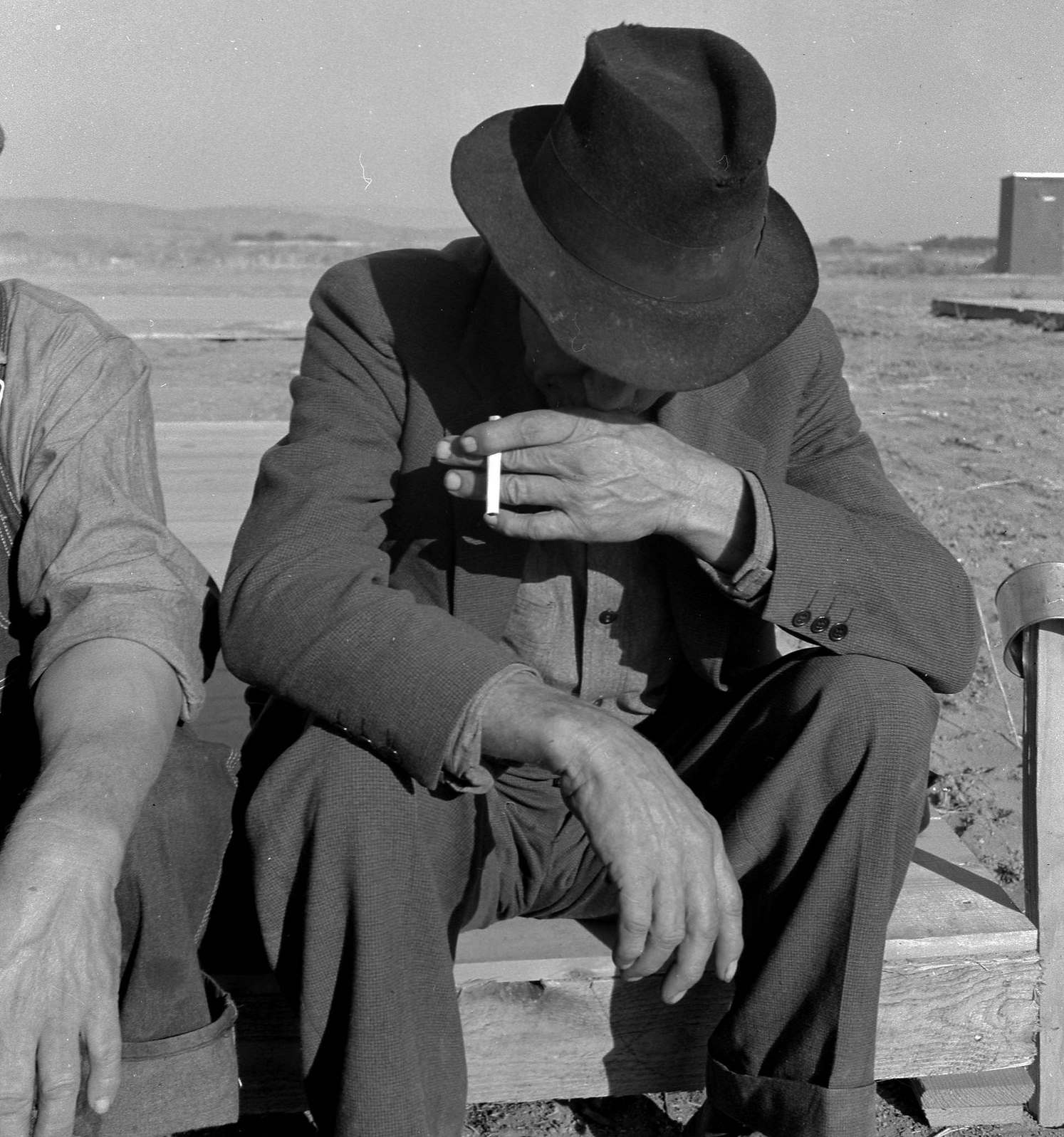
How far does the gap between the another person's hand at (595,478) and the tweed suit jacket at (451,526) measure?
12cm

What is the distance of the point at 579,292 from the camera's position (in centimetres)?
180

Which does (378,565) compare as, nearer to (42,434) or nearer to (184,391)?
(42,434)

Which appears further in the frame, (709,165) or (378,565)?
(378,565)

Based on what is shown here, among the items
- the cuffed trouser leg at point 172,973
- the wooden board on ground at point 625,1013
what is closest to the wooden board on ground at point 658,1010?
the wooden board on ground at point 625,1013

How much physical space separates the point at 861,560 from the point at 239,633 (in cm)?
95

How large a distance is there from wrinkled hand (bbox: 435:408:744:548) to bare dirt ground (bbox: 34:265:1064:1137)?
1075 mm

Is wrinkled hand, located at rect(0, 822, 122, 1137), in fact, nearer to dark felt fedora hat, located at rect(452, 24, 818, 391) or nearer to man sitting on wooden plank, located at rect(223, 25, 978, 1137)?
man sitting on wooden plank, located at rect(223, 25, 978, 1137)

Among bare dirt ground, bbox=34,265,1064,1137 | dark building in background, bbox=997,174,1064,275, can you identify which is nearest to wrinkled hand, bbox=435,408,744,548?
bare dirt ground, bbox=34,265,1064,1137

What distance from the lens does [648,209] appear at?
1.74 m

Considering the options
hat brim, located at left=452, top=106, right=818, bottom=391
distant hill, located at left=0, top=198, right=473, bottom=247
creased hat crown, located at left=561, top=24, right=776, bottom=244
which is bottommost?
distant hill, located at left=0, top=198, right=473, bottom=247

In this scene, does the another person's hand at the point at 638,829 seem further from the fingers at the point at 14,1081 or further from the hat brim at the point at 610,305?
the fingers at the point at 14,1081

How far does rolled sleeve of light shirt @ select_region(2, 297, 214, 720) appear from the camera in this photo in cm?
191

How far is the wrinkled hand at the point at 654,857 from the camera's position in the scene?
1.72m

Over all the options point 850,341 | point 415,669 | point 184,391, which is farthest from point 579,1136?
point 850,341
